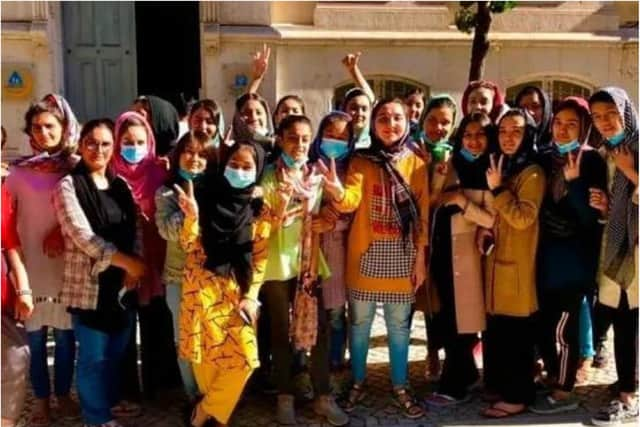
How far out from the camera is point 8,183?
3.89m

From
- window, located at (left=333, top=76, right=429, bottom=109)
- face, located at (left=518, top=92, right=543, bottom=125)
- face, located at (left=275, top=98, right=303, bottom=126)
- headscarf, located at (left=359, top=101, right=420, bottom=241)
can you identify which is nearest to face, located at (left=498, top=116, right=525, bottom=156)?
headscarf, located at (left=359, top=101, right=420, bottom=241)

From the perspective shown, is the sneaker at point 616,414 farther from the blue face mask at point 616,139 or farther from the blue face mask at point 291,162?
the blue face mask at point 291,162

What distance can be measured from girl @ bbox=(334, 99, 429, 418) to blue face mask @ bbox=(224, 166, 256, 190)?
1.92ft

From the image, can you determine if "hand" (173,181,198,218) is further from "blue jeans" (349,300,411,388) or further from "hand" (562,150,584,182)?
"hand" (562,150,584,182)

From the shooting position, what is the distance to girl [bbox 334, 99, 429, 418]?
423 centimetres

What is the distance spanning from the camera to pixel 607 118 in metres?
4.13

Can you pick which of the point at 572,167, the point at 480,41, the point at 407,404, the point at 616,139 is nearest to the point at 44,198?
the point at 407,404

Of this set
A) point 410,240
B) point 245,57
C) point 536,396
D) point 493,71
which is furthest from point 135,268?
point 493,71

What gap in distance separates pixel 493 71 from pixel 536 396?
8.12 metres

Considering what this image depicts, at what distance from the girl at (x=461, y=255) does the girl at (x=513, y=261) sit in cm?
7

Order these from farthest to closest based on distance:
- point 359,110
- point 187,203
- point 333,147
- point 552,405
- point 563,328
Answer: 1. point 359,110
2. point 552,405
3. point 563,328
4. point 333,147
5. point 187,203

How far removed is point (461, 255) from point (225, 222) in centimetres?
144

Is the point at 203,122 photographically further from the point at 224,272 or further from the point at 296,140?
the point at 224,272

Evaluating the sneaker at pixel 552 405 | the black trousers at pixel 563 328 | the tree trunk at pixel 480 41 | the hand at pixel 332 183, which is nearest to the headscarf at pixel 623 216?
the black trousers at pixel 563 328
